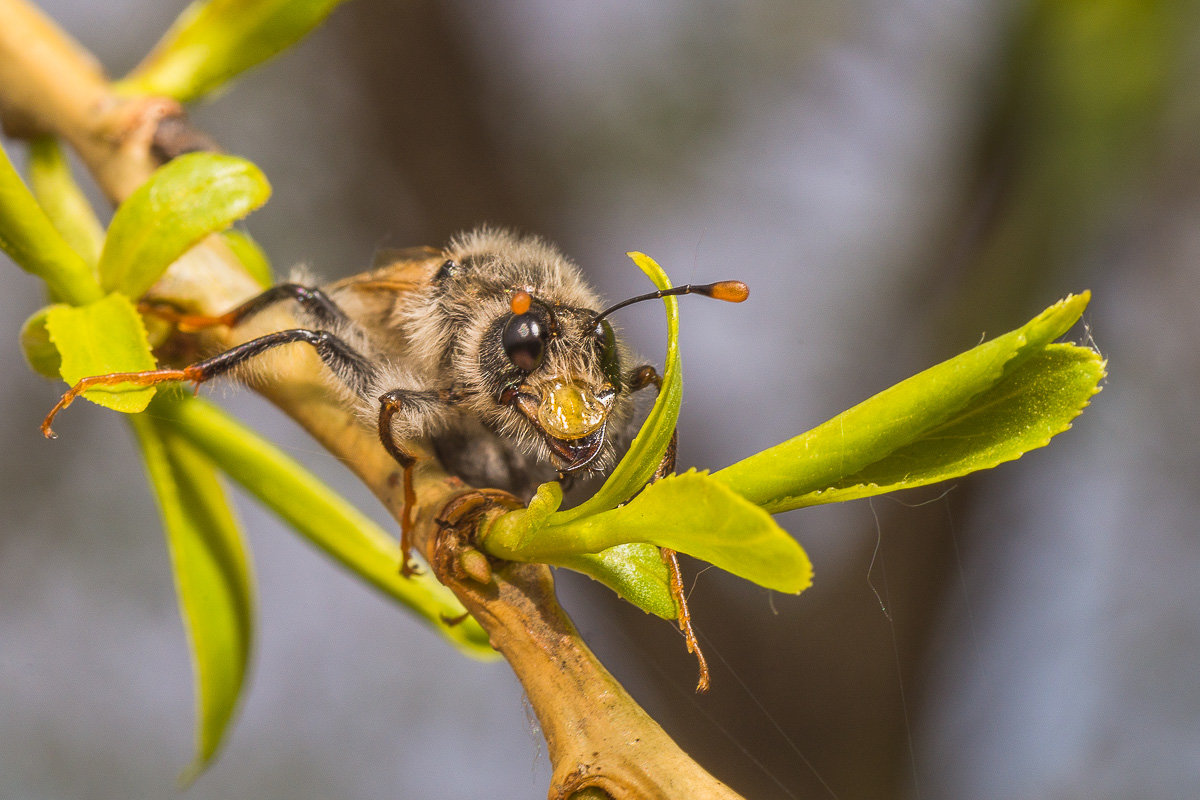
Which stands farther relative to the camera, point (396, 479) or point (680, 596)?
point (396, 479)

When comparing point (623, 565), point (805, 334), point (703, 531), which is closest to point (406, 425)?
point (623, 565)

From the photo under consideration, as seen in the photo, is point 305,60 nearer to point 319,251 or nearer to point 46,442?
point 319,251

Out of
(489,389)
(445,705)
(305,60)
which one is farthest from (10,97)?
(445,705)

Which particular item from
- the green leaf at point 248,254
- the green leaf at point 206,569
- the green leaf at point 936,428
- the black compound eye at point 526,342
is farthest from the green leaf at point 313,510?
the green leaf at point 936,428

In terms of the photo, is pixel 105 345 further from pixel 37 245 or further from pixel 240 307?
pixel 240 307

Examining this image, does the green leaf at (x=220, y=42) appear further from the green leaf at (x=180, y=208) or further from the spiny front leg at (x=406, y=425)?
the spiny front leg at (x=406, y=425)

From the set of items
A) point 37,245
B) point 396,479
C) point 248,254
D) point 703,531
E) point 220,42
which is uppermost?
point 220,42

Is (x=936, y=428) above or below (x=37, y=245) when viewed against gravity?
below
